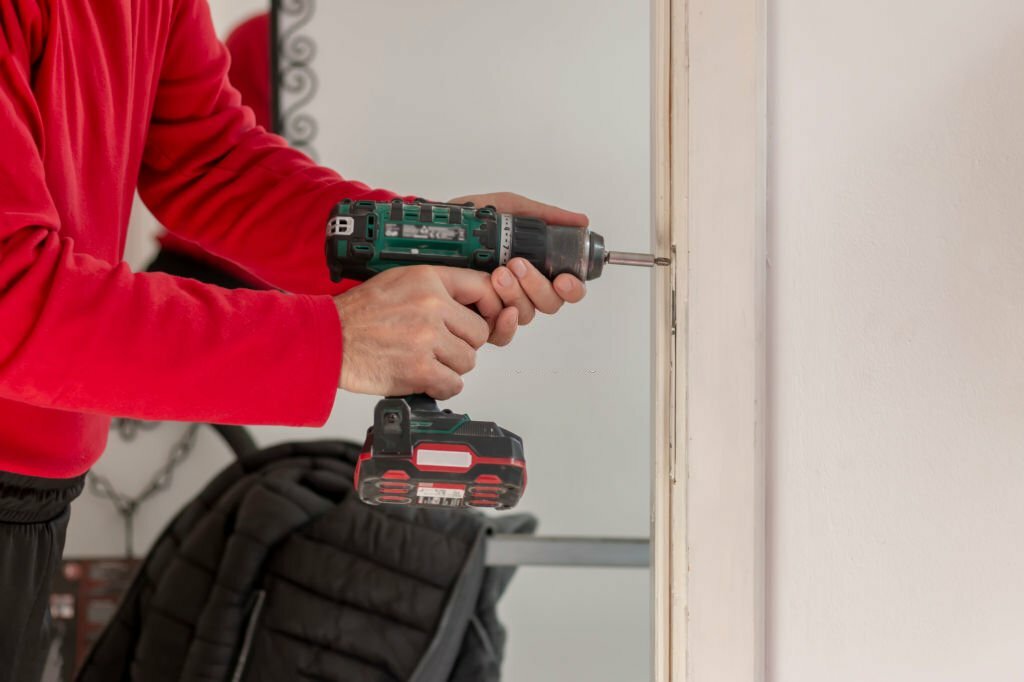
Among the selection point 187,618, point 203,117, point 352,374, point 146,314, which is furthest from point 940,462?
point 187,618

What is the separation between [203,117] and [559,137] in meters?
0.35

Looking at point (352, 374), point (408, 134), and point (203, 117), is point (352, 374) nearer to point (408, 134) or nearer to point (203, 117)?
point (203, 117)

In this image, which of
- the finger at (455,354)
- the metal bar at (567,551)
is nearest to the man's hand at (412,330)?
the finger at (455,354)

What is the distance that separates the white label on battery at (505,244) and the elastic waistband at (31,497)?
1.50 ft

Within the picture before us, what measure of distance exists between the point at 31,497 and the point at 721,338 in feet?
1.98

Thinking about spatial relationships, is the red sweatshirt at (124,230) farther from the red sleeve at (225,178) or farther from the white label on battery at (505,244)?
the white label on battery at (505,244)

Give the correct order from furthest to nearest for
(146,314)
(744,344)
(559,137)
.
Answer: (559,137)
(744,344)
(146,314)

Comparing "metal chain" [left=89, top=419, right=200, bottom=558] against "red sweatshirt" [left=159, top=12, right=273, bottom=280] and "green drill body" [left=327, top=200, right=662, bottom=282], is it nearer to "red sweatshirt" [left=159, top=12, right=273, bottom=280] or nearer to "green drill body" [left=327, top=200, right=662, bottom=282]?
"red sweatshirt" [left=159, top=12, right=273, bottom=280]

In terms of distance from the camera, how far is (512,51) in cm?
99

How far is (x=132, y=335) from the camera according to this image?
0.52 metres

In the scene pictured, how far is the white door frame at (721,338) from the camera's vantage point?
24.4 inches

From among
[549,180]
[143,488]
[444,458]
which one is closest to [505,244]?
[444,458]

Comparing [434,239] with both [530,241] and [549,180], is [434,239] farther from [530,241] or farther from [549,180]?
[549,180]

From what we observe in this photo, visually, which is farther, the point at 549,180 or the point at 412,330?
the point at 549,180
